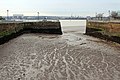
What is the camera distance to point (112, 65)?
17922 mm

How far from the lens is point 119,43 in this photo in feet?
99.6

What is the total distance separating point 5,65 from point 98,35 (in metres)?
27.4

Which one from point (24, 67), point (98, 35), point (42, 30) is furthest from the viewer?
point (42, 30)

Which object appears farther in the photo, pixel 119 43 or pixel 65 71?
pixel 119 43

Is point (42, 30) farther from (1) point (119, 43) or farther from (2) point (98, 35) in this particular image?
(1) point (119, 43)

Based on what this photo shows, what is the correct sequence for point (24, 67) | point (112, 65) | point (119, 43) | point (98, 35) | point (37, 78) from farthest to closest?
1. point (98, 35)
2. point (119, 43)
3. point (112, 65)
4. point (24, 67)
5. point (37, 78)

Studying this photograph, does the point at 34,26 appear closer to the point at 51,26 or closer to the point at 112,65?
the point at 51,26

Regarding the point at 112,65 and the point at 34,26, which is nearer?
the point at 112,65

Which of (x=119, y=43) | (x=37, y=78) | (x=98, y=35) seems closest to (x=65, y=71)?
(x=37, y=78)

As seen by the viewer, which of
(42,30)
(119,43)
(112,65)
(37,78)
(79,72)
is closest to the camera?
(37,78)

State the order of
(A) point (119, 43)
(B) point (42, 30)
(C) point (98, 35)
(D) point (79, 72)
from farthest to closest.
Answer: (B) point (42, 30) < (C) point (98, 35) < (A) point (119, 43) < (D) point (79, 72)

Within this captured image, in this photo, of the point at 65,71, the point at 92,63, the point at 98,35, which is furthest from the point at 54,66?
the point at 98,35

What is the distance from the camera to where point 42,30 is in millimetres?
52094

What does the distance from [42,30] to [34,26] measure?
6.31 ft
